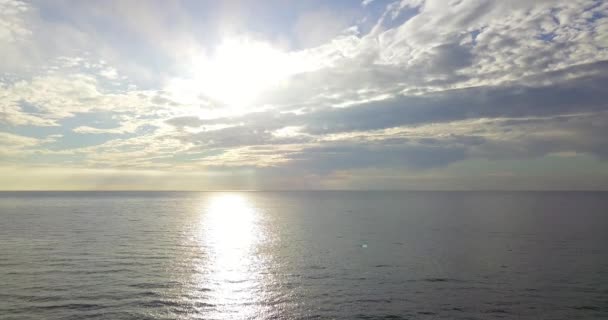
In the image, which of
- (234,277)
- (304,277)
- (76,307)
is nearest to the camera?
(76,307)

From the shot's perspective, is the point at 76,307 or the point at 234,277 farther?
the point at 234,277

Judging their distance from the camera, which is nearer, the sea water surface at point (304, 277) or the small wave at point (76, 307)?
the small wave at point (76, 307)

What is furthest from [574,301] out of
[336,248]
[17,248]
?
[17,248]

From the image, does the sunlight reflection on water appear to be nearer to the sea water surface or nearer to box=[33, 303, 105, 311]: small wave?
the sea water surface

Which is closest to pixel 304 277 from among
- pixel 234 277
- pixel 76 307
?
pixel 234 277

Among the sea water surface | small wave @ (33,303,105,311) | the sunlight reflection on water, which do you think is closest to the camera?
small wave @ (33,303,105,311)

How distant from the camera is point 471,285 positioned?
141 ft

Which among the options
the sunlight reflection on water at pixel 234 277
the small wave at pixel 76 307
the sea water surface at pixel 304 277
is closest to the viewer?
the small wave at pixel 76 307

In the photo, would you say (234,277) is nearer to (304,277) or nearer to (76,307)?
(304,277)

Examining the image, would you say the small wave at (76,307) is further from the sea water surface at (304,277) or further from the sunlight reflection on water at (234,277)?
the sunlight reflection on water at (234,277)

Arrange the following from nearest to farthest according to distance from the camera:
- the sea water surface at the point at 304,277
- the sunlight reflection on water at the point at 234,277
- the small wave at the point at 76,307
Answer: the small wave at the point at 76,307 < the sea water surface at the point at 304,277 < the sunlight reflection on water at the point at 234,277

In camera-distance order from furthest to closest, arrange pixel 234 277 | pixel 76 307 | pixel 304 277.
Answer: pixel 234 277 → pixel 304 277 → pixel 76 307

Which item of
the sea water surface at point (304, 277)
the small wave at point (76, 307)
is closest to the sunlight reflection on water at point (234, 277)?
the sea water surface at point (304, 277)

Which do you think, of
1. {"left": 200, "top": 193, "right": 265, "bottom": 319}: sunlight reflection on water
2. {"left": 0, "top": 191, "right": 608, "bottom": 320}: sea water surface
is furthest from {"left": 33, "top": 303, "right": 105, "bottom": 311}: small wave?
{"left": 200, "top": 193, "right": 265, "bottom": 319}: sunlight reflection on water
